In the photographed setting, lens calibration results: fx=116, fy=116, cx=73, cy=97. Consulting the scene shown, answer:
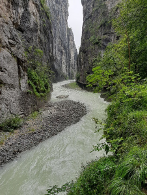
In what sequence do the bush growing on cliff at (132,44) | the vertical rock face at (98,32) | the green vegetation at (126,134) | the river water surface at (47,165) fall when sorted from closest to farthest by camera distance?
the green vegetation at (126,134)
the river water surface at (47,165)
the bush growing on cliff at (132,44)
the vertical rock face at (98,32)

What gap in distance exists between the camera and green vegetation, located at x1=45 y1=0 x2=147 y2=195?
194 cm

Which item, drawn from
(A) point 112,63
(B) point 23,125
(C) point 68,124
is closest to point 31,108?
(B) point 23,125

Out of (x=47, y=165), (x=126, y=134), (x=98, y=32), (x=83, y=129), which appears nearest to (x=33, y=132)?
(x=47, y=165)

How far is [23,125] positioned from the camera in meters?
8.28

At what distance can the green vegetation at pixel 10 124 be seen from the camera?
707 centimetres

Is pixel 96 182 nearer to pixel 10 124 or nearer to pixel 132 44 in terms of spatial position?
pixel 132 44

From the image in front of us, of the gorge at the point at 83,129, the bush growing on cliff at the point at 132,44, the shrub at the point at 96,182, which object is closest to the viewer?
the shrub at the point at 96,182

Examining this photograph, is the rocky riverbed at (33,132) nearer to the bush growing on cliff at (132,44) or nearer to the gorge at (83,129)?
the gorge at (83,129)

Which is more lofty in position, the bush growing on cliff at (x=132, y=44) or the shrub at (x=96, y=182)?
the bush growing on cliff at (x=132, y=44)

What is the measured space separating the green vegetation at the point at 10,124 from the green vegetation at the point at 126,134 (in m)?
5.36

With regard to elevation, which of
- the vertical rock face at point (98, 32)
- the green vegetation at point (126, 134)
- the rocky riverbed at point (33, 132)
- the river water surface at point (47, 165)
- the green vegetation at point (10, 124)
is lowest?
the river water surface at point (47, 165)

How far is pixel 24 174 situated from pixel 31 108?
6145 millimetres

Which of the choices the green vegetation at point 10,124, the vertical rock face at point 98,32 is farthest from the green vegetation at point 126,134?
the vertical rock face at point 98,32

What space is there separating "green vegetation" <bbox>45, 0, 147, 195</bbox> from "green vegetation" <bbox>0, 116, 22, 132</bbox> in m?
5.36
